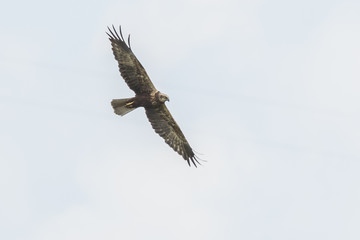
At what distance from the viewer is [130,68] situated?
3041 centimetres

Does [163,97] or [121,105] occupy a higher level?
[163,97]

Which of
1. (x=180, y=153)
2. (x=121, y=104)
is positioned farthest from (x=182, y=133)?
(x=121, y=104)

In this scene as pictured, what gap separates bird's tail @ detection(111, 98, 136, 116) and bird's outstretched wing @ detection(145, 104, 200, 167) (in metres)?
1.19

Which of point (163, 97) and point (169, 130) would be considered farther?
point (169, 130)

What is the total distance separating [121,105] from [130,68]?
1199mm

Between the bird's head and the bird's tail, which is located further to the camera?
the bird's head

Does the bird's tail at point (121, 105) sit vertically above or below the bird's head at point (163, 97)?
below

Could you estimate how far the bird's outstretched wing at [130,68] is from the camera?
99.4ft

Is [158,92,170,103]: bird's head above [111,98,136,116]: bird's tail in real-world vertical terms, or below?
above

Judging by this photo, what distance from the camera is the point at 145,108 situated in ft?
103

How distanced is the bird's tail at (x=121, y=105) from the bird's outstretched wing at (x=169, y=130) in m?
1.19

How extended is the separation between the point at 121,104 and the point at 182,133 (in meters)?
3.00

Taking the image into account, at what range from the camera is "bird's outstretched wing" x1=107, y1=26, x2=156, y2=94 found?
30.3 meters

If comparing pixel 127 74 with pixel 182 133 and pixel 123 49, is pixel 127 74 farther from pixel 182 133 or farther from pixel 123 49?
pixel 182 133
